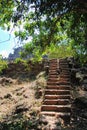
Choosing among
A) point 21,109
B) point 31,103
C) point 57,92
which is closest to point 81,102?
point 57,92

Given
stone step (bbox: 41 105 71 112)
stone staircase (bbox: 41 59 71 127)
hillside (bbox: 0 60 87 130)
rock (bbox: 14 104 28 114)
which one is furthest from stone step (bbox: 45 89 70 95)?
stone step (bbox: 41 105 71 112)

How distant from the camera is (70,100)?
57.7ft

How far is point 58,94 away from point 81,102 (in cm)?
166

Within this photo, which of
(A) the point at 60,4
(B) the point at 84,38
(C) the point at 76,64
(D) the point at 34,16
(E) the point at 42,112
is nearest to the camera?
(A) the point at 60,4

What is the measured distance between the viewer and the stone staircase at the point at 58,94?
15742 millimetres

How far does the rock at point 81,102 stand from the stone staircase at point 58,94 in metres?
0.52

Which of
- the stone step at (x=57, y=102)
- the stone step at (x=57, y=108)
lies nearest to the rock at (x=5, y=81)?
the stone step at (x=57, y=102)

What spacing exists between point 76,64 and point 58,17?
10.4 metres

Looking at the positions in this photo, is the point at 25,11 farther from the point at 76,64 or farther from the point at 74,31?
the point at 76,64

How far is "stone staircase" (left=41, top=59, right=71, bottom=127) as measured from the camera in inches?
620

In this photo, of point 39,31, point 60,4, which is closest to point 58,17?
point 60,4

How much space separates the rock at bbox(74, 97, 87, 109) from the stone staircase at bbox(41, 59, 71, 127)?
1.70 feet

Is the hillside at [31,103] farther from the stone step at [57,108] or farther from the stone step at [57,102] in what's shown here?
the stone step at [57,102]

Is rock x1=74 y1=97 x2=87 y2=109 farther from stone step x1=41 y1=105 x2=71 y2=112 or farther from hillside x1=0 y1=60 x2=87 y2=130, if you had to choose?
stone step x1=41 y1=105 x2=71 y2=112
